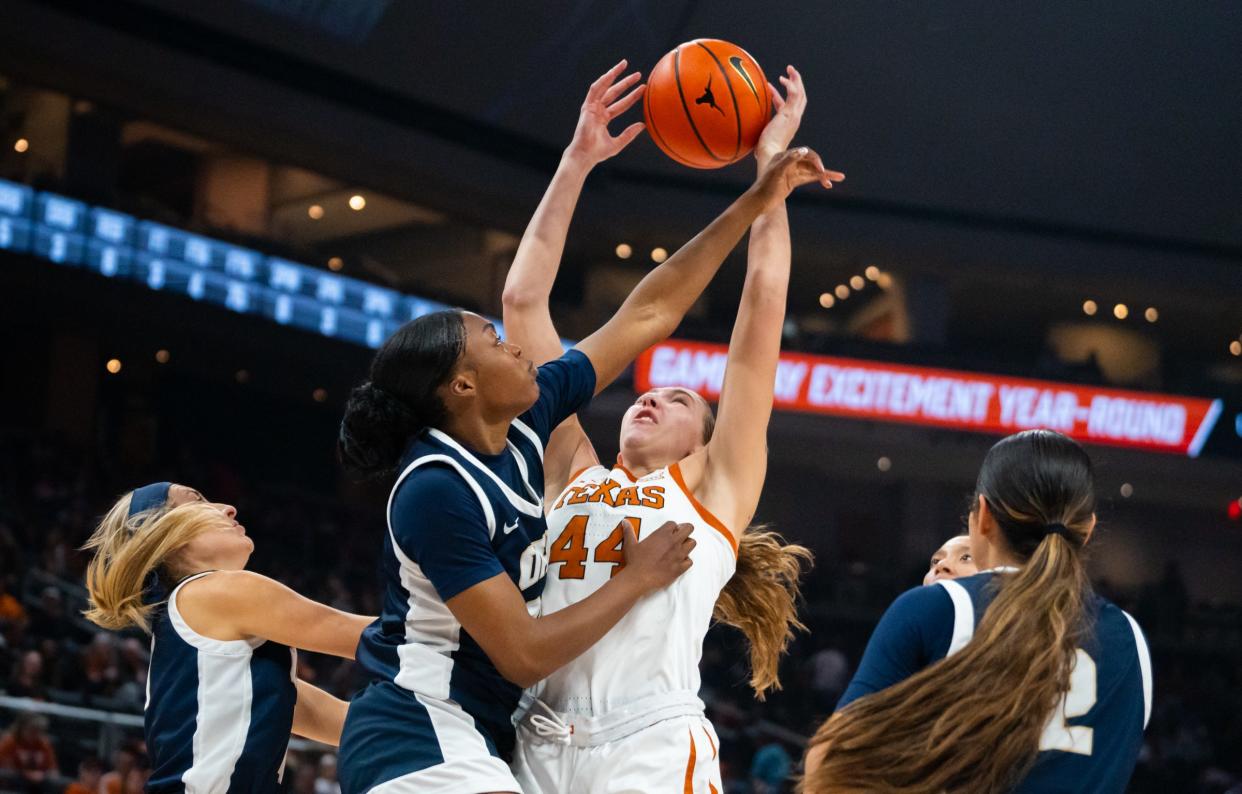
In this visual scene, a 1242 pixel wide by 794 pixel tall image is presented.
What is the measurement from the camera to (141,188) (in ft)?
68.6

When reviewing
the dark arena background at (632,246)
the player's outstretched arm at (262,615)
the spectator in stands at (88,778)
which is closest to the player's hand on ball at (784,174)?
the player's outstretched arm at (262,615)

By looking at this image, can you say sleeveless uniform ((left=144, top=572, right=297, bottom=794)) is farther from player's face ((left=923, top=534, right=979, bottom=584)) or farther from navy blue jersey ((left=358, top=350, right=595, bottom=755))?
player's face ((left=923, top=534, right=979, bottom=584))

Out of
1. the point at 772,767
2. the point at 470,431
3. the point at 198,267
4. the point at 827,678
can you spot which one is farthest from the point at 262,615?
the point at 198,267

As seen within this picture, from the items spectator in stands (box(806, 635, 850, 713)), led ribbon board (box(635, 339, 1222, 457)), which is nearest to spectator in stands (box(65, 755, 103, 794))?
spectator in stands (box(806, 635, 850, 713))

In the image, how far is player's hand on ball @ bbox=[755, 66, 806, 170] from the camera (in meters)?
3.60

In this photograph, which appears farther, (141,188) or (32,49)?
(141,188)

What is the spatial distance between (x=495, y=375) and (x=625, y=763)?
872 millimetres

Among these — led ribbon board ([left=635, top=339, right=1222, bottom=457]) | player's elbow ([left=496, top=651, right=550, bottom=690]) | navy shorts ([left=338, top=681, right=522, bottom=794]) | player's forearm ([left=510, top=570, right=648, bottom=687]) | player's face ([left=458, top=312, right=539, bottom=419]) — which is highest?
led ribbon board ([left=635, top=339, right=1222, bottom=457])

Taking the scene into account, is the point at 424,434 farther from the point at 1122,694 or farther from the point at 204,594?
the point at 1122,694

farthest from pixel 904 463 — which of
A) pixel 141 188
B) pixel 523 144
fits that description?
pixel 141 188

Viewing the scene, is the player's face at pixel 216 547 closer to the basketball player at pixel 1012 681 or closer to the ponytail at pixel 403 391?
the ponytail at pixel 403 391

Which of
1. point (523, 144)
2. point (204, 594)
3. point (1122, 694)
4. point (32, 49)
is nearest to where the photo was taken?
point (1122, 694)

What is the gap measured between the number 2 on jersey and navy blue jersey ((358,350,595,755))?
17 cm

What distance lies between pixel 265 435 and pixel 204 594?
763 inches
